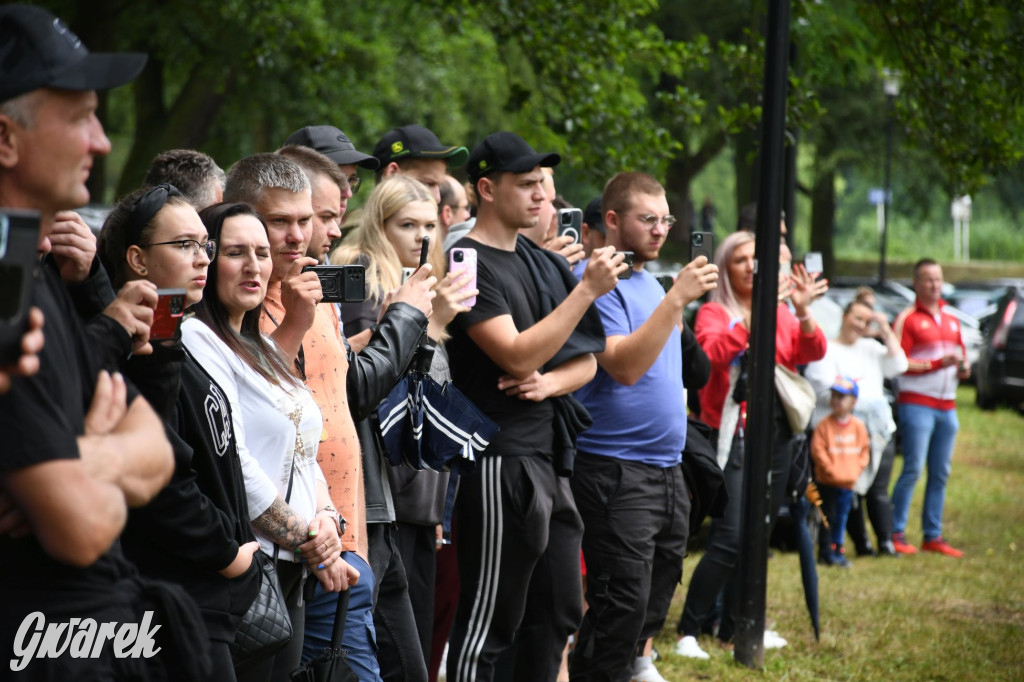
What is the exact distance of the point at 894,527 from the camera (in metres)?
9.70

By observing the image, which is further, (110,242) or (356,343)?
(356,343)

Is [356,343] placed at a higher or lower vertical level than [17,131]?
lower

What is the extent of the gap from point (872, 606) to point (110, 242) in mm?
5840

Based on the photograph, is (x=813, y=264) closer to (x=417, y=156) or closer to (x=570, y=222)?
(x=570, y=222)

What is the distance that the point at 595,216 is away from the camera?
6.29m

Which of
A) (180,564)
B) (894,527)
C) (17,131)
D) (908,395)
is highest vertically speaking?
(17,131)

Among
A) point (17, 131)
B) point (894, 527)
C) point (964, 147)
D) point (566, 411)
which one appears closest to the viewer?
point (17, 131)

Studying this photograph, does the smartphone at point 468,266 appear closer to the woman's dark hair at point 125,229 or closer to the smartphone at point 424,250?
the smartphone at point 424,250

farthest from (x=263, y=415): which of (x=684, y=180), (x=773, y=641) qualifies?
(x=684, y=180)

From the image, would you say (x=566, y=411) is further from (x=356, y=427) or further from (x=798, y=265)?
(x=798, y=265)

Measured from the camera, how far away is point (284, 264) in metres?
3.71

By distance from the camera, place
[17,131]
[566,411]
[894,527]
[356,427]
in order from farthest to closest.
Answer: [894,527]
[566,411]
[356,427]
[17,131]

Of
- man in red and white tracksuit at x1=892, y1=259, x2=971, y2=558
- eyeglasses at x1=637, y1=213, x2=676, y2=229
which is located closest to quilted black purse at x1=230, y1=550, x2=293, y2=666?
eyeglasses at x1=637, y1=213, x2=676, y2=229

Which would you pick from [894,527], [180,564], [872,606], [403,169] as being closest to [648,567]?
[403,169]
